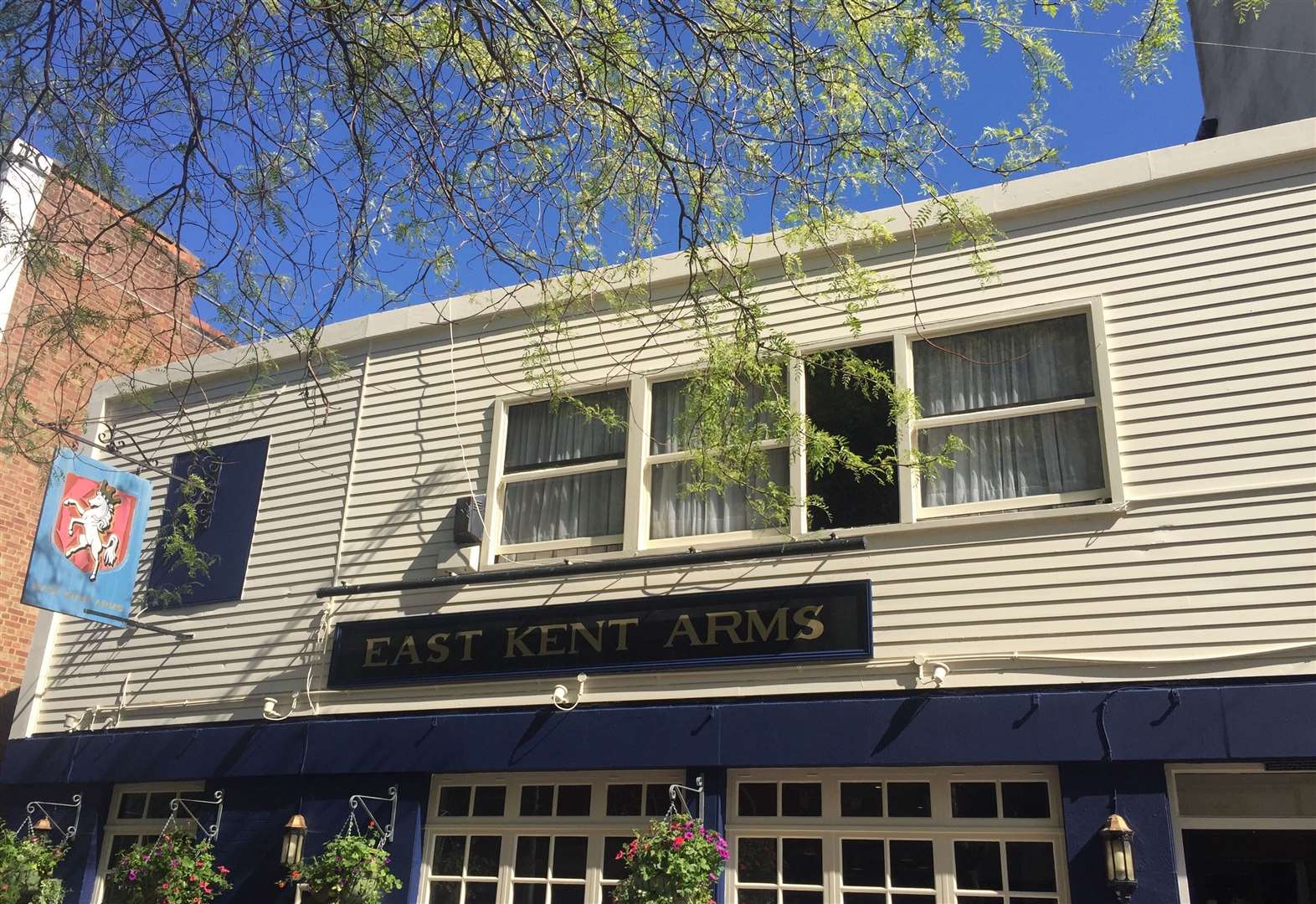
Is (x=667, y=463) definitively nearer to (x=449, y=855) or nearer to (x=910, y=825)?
(x=910, y=825)

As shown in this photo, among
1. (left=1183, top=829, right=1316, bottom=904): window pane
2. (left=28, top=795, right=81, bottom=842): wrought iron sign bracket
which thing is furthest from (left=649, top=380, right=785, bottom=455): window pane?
(left=28, top=795, right=81, bottom=842): wrought iron sign bracket

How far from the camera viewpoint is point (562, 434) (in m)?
10.6

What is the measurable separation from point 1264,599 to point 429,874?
21.5 feet

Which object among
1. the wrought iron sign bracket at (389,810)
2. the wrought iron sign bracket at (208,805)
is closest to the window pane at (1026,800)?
the wrought iron sign bracket at (389,810)

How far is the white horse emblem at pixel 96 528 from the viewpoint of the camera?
36.2 ft

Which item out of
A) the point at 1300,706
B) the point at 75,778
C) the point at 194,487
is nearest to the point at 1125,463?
the point at 1300,706

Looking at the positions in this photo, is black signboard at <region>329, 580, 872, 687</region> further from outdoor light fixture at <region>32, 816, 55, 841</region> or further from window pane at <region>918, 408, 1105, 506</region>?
outdoor light fixture at <region>32, 816, 55, 841</region>

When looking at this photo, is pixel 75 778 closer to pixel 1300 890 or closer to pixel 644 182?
pixel 644 182

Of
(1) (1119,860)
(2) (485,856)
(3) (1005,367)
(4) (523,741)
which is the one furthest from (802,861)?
(3) (1005,367)

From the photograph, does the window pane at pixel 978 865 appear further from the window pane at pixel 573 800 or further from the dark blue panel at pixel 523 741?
the window pane at pixel 573 800

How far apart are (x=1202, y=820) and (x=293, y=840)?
694cm

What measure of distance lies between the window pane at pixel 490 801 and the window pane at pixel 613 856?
3.33ft

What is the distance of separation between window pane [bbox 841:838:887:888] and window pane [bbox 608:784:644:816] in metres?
1.64

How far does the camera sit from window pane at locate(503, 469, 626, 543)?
10.1 m
